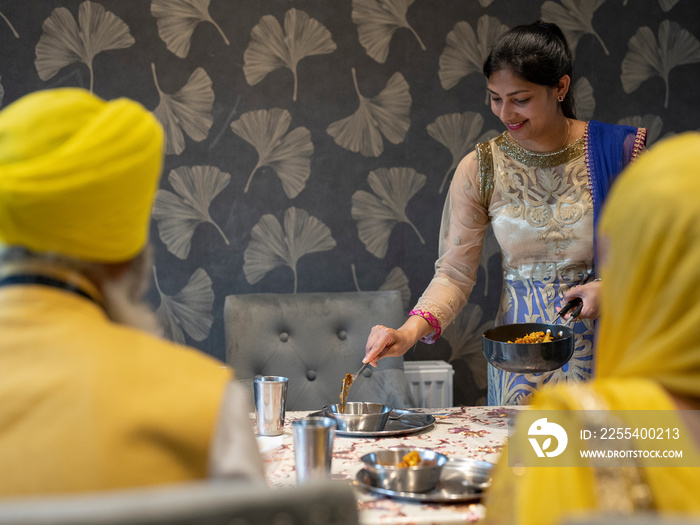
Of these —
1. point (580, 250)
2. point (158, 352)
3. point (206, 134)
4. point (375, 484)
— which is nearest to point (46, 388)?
point (158, 352)

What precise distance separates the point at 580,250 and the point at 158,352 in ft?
5.07

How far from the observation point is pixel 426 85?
2.89 meters

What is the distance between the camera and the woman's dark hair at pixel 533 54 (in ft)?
6.58

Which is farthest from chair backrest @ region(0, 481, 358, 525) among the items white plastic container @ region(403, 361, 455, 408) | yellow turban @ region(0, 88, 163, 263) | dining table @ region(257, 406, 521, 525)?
white plastic container @ region(403, 361, 455, 408)

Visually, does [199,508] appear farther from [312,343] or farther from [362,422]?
[312,343]

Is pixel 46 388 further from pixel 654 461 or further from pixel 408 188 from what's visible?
pixel 408 188

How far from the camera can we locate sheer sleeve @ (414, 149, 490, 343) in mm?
2223

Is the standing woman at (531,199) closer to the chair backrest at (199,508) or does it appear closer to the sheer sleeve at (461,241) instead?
the sheer sleeve at (461,241)

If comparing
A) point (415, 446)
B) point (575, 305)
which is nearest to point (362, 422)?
point (415, 446)

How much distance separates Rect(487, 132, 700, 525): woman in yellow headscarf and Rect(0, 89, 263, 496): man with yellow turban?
33cm

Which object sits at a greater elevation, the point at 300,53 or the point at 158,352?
the point at 300,53

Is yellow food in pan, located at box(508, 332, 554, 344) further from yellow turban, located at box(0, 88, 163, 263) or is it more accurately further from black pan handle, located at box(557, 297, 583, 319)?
yellow turban, located at box(0, 88, 163, 263)

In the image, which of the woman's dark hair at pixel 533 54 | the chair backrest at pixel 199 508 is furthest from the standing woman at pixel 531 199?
the chair backrest at pixel 199 508

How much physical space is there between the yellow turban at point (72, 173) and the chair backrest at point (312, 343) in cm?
144
